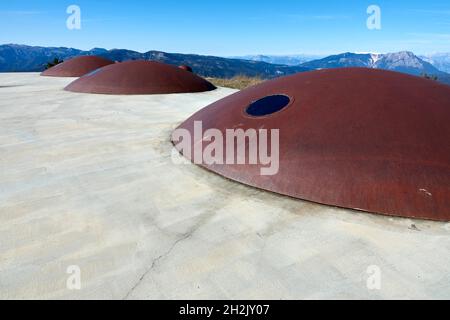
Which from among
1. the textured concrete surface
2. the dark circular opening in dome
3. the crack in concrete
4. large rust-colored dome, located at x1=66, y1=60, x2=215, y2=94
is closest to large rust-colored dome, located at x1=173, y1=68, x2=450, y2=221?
the dark circular opening in dome

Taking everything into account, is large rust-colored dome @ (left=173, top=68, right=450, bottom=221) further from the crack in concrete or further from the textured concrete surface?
the crack in concrete

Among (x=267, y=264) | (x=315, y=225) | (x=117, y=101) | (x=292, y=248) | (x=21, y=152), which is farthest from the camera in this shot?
(x=117, y=101)

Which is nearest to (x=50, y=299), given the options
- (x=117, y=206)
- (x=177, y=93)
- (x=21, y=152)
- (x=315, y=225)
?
(x=117, y=206)

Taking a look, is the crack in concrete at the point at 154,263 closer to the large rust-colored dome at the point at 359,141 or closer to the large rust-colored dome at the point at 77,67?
the large rust-colored dome at the point at 359,141

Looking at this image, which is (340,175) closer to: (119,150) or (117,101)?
(119,150)

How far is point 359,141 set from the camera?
18.6 feet

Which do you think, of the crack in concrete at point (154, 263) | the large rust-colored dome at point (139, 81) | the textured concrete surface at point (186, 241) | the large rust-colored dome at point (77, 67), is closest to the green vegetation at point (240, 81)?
the large rust-colored dome at point (139, 81)

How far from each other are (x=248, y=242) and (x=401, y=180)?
2568mm

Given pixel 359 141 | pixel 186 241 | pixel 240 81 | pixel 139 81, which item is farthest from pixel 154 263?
pixel 240 81

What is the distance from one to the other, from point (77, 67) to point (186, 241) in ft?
107

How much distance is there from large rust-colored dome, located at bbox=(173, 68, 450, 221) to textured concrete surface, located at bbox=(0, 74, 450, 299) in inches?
12.4

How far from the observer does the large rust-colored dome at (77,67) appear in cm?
3150

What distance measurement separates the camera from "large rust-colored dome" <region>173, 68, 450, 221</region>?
492 centimetres

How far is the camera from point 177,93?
1886 centimetres
